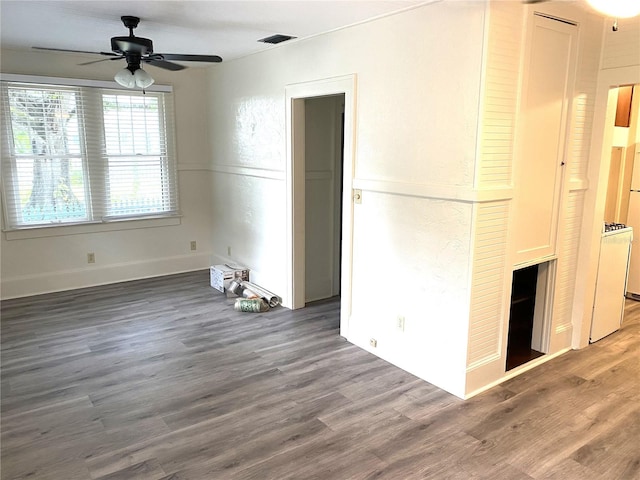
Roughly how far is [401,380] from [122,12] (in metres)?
3.14

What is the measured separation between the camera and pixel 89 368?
346 cm

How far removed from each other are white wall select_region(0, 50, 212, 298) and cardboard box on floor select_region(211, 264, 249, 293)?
36.6 inches

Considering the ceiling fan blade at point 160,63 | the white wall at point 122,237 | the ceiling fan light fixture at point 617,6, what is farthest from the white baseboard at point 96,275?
the ceiling fan light fixture at point 617,6

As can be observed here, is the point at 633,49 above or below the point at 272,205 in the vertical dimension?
above

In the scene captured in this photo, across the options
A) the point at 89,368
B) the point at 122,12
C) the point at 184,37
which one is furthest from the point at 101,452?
the point at 184,37

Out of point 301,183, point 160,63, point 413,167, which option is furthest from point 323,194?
point 160,63

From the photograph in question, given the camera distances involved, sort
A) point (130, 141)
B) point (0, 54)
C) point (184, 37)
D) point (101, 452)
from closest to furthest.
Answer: point (101, 452) → point (184, 37) → point (0, 54) → point (130, 141)

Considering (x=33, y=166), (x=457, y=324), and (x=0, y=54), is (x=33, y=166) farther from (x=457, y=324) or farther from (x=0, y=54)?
(x=457, y=324)

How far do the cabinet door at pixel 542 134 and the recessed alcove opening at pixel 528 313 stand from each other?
0.95ft

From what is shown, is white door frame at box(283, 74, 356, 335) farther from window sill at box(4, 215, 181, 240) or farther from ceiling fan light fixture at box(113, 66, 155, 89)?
window sill at box(4, 215, 181, 240)

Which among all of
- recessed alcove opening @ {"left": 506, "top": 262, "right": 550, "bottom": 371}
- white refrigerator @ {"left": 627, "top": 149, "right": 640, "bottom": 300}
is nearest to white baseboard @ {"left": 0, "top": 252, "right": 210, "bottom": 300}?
recessed alcove opening @ {"left": 506, "top": 262, "right": 550, "bottom": 371}

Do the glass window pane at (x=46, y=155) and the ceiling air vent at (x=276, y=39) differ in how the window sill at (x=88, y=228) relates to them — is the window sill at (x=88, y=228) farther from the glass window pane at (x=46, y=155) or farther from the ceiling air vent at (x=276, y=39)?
the ceiling air vent at (x=276, y=39)

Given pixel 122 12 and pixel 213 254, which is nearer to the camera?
pixel 122 12

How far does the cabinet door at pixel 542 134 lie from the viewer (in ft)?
9.74
